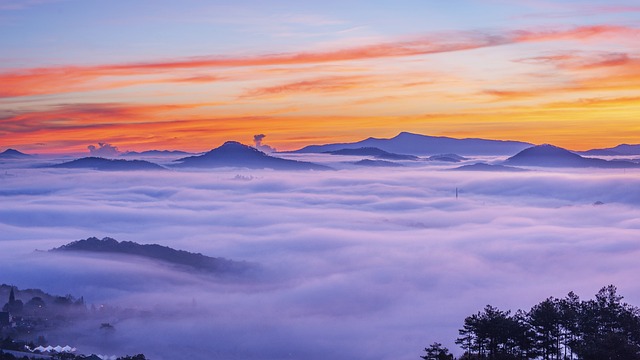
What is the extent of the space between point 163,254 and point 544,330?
123 m

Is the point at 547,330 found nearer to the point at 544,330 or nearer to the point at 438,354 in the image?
the point at 544,330

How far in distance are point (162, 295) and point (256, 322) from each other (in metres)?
27.6

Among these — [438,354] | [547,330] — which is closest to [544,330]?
[547,330]

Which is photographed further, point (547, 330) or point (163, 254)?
point (163, 254)

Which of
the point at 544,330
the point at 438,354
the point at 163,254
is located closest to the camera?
the point at 438,354

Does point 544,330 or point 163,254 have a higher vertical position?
point 544,330

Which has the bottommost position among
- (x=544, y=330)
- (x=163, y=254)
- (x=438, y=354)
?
(x=163, y=254)

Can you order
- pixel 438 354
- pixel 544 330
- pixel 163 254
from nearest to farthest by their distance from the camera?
1. pixel 438 354
2. pixel 544 330
3. pixel 163 254

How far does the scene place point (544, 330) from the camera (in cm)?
4644

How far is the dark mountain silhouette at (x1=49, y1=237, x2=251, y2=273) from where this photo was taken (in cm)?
15725

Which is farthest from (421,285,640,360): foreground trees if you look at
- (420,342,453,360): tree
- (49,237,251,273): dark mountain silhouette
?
(49,237,251,273): dark mountain silhouette

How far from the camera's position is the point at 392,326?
353ft

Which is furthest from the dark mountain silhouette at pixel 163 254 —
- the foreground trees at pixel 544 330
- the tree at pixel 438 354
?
the tree at pixel 438 354

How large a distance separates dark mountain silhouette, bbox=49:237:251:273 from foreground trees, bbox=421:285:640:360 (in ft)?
374
